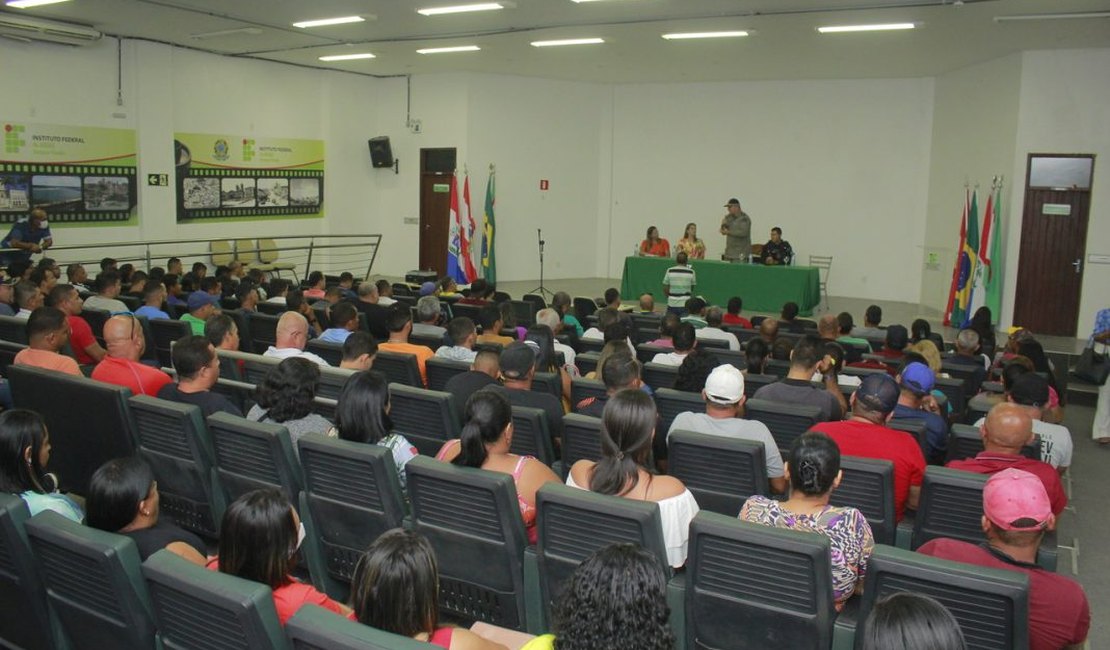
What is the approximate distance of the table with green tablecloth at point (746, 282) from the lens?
13.2 metres

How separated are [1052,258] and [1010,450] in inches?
366

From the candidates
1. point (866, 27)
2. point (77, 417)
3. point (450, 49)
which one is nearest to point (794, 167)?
point (866, 27)

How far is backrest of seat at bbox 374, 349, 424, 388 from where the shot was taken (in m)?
5.28

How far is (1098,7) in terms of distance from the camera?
8.83 meters

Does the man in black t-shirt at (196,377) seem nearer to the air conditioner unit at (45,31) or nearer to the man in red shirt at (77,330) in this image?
the man in red shirt at (77,330)

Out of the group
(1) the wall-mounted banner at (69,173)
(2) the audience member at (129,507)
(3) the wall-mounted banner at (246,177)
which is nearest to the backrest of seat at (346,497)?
(2) the audience member at (129,507)

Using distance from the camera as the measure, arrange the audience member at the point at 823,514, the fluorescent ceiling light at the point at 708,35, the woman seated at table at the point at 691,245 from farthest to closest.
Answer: the woman seated at table at the point at 691,245, the fluorescent ceiling light at the point at 708,35, the audience member at the point at 823,514

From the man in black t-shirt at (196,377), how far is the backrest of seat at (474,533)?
4.80 ft

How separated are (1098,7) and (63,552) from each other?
10.1 meters

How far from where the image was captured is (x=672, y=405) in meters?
4.46

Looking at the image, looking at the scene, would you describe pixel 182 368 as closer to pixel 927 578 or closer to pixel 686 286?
pixel 927 578

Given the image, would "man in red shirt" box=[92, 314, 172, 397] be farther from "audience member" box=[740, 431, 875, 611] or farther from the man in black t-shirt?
"audience member" box=[740, 431, 875, 611]

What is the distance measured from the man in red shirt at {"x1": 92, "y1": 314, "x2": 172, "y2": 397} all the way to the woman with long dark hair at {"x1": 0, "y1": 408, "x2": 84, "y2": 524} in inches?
54.7

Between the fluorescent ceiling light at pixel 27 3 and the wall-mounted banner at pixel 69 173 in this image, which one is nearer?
the fluorescent ceiling light at pixel 27 3
